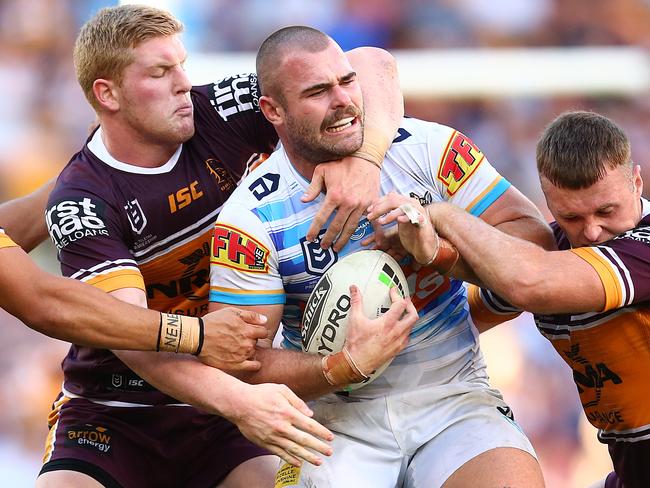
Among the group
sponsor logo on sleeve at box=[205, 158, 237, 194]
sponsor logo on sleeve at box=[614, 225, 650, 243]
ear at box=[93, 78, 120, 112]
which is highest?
ear at box=[93, 78, 120, 112]

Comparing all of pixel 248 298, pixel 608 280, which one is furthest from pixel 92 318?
pixel 608 280

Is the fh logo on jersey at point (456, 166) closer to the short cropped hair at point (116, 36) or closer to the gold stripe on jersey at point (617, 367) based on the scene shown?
the gold stripe on jersey at point (617, 367)

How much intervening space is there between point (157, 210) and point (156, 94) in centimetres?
54

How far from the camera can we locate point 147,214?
4863 millimetres

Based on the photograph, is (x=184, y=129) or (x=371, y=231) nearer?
(x=371, y=231)

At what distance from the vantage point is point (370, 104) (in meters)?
4.87

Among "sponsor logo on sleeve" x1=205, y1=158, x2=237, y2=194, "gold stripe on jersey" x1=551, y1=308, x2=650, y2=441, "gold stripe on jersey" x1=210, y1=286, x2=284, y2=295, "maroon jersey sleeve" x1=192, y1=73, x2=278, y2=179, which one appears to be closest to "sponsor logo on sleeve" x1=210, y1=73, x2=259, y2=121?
"maroon jersey sleeve" x1=192, y1=73, x2=278, y2=179

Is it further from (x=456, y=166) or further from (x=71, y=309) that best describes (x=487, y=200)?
(x=71, y=309)

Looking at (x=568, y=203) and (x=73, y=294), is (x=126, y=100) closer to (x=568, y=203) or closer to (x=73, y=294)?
(x=73, y=294)

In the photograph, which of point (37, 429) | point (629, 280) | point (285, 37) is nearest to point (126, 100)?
point (285, 37)

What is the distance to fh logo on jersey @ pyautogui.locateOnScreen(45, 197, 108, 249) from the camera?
460cm

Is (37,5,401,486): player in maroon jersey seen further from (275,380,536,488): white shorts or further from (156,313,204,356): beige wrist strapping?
(275,380,536,488): white shorts

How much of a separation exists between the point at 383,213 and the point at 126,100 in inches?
56.9

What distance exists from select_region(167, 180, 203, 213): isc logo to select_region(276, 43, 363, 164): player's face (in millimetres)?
635
